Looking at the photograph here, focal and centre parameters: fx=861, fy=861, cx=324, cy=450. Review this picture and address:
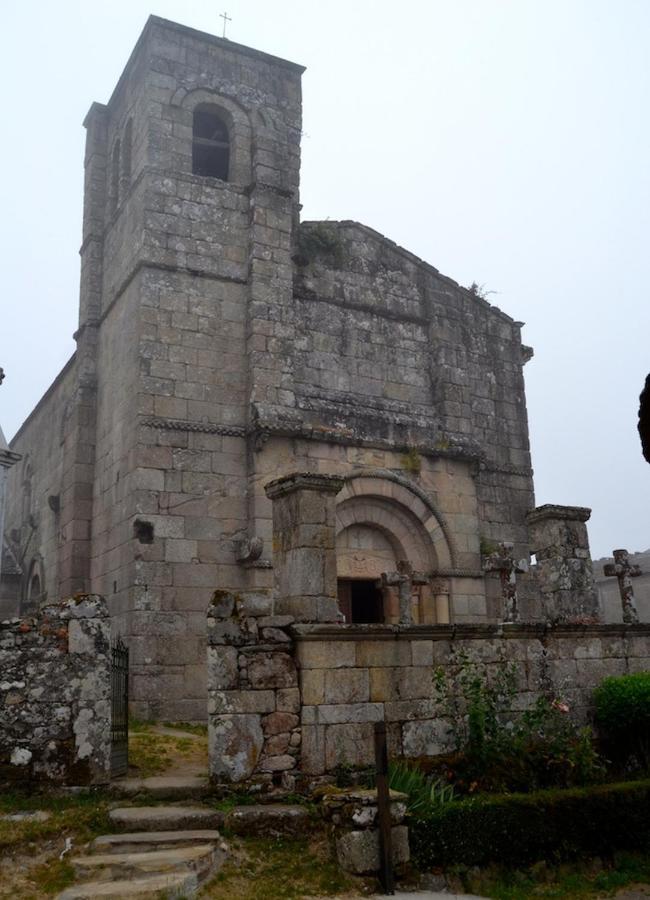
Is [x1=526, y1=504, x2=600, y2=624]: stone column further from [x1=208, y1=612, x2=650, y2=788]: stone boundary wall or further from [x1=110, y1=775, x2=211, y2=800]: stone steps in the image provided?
[x1=110, y1=775, x2=211, y2=800]: stone steps

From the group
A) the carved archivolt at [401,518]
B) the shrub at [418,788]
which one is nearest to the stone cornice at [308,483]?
the shrub at [418,788]

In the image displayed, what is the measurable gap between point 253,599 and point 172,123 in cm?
943

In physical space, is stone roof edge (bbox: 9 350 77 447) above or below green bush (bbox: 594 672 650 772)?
above

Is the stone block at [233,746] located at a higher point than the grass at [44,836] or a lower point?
higher

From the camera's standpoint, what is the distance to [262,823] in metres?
6.93

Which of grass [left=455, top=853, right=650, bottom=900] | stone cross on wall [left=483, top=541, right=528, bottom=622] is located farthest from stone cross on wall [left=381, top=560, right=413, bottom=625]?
grass [left=455, top=853, right=650, bottom=900]

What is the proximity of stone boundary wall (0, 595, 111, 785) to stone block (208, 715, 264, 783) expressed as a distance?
93cm

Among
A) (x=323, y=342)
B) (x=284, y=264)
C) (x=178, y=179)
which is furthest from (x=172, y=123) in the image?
(x=323, y=342)

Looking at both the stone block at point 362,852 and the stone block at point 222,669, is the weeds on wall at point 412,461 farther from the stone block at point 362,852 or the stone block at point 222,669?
the stone block at point 362,852

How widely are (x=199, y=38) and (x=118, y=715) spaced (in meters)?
11.6

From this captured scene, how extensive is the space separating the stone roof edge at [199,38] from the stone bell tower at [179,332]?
32 millimetres

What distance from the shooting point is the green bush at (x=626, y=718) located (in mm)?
8992

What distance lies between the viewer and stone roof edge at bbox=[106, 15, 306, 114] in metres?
14.3

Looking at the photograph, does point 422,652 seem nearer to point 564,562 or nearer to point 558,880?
point 558,880
